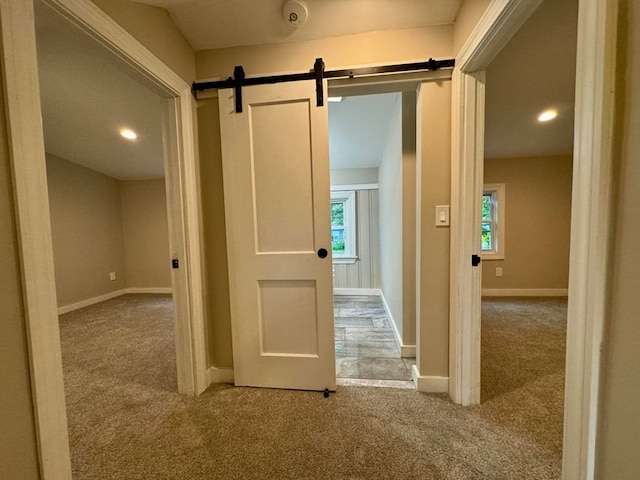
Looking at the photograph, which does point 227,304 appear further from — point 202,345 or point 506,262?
point 506,262

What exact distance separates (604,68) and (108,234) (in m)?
5.86

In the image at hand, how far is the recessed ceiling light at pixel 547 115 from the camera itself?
290cm

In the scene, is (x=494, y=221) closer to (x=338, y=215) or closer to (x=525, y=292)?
Answer: (x=525, y=292)

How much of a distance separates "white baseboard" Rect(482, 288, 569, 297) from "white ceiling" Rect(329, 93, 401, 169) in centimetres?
275

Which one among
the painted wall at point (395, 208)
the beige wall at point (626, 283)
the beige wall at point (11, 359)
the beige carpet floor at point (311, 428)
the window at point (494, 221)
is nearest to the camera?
the beige wall at point (626, 283)

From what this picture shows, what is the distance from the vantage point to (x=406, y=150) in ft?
6.85

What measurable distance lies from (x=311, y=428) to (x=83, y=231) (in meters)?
4.72

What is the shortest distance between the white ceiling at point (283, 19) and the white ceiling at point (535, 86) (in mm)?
962

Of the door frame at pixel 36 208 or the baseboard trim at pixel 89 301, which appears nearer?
the door frame at pixel 36 208

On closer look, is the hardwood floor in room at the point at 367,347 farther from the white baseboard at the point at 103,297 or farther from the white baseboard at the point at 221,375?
the white baseboard at the point at 103,297

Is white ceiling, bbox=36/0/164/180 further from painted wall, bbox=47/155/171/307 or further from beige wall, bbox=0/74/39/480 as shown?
beige wall, bbox=0/74/39/480

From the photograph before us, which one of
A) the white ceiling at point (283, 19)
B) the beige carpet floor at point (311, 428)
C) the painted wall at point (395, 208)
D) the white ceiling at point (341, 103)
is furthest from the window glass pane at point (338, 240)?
the white ceiling at point (283, 19)

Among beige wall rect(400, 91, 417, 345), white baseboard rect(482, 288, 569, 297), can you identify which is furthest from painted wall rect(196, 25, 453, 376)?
white baseboard rect(482, 288, 569, 297)

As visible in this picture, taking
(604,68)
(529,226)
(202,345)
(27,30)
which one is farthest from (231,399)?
(529,226)
